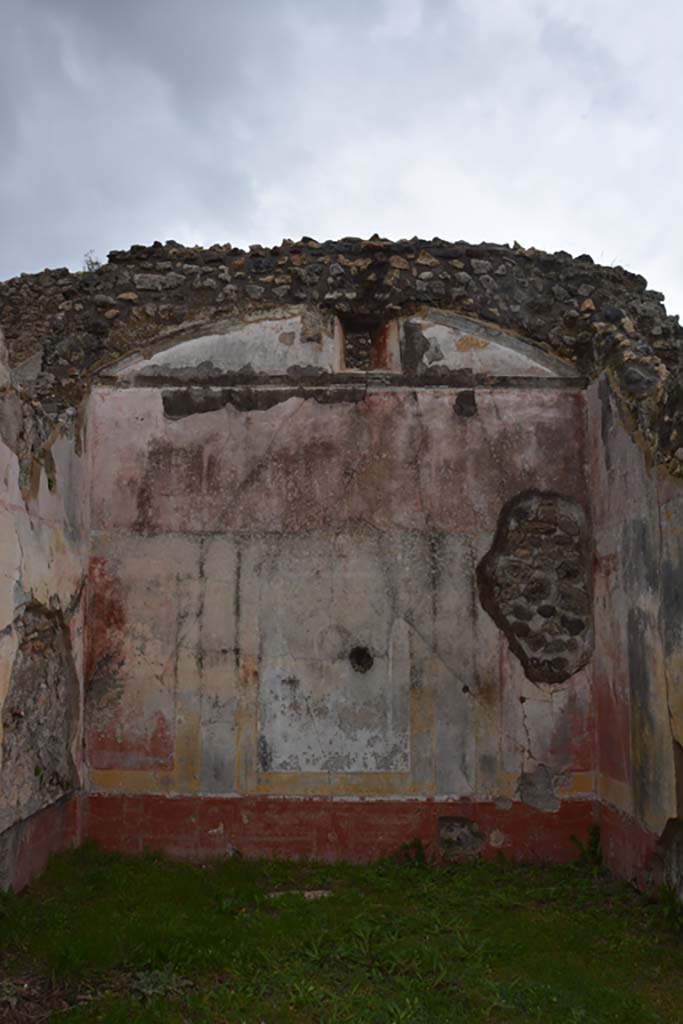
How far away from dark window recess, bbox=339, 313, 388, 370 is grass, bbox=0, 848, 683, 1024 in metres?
3.45

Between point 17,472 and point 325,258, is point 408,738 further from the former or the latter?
point 325,258

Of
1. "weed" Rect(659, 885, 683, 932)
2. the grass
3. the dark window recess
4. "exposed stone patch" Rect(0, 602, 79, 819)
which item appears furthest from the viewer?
the dark window recess

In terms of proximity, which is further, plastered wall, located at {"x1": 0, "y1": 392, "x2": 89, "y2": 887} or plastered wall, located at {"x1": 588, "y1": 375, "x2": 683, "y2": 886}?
plastered wall, located at {"x1": 0, "y1": 392, "x2": 89, "y2": 887}

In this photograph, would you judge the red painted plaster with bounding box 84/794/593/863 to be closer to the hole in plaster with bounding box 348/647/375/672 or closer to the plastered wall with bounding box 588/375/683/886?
the plastered wall with bounding box 588/375/683/886

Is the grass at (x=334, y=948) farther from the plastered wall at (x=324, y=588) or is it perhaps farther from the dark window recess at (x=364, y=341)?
the dark window recess at (x=364, y=341)

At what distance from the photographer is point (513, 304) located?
243 inches

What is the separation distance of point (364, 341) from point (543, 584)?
7.55ft

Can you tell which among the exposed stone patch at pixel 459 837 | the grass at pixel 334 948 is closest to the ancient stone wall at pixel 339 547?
the exposed stone patch at pixel 459 837

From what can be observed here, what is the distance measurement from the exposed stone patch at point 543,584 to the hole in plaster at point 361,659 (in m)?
0.83

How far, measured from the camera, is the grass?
354cm

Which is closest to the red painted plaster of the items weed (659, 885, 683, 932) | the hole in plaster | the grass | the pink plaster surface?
the grass

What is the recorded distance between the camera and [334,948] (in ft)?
13.6

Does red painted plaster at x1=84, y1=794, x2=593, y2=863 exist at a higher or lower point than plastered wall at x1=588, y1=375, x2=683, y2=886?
lower

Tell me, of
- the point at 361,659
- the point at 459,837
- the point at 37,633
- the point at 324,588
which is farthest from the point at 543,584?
the point at 37,633
